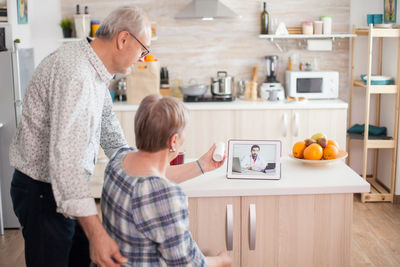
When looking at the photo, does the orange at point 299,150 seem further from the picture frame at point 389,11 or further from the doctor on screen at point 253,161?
the picture frame at point 389,11

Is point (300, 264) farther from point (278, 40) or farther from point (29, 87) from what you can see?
point (278, 40)

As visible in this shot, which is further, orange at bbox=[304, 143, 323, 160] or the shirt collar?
orange at bbox=[304, 143, 323, 160]

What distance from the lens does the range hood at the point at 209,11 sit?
4551 mm

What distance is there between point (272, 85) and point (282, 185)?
2610mm

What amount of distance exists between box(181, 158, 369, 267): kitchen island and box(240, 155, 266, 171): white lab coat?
0.26 ft

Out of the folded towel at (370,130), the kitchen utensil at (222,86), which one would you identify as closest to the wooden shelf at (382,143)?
the folded towel at (370,130)

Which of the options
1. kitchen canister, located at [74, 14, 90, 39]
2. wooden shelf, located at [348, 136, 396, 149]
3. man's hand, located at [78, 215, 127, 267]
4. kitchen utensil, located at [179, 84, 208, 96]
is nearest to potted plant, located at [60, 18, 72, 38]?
kitchen canister, located at [74, 14, 90, 39]

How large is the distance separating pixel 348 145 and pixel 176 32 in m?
1.95

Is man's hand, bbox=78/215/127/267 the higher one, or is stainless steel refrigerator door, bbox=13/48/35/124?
stainless steel refrigerator door, bbox=13/48/35/124

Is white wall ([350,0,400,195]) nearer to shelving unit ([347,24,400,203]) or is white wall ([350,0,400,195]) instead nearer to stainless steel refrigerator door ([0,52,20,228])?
shelving unit ([347,24,400,203])

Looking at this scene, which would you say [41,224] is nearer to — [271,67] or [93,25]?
[93,25]

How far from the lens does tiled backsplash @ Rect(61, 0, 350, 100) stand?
15.8 ft

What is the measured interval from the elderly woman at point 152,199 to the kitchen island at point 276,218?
531 millimetres

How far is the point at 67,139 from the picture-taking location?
1640mm
